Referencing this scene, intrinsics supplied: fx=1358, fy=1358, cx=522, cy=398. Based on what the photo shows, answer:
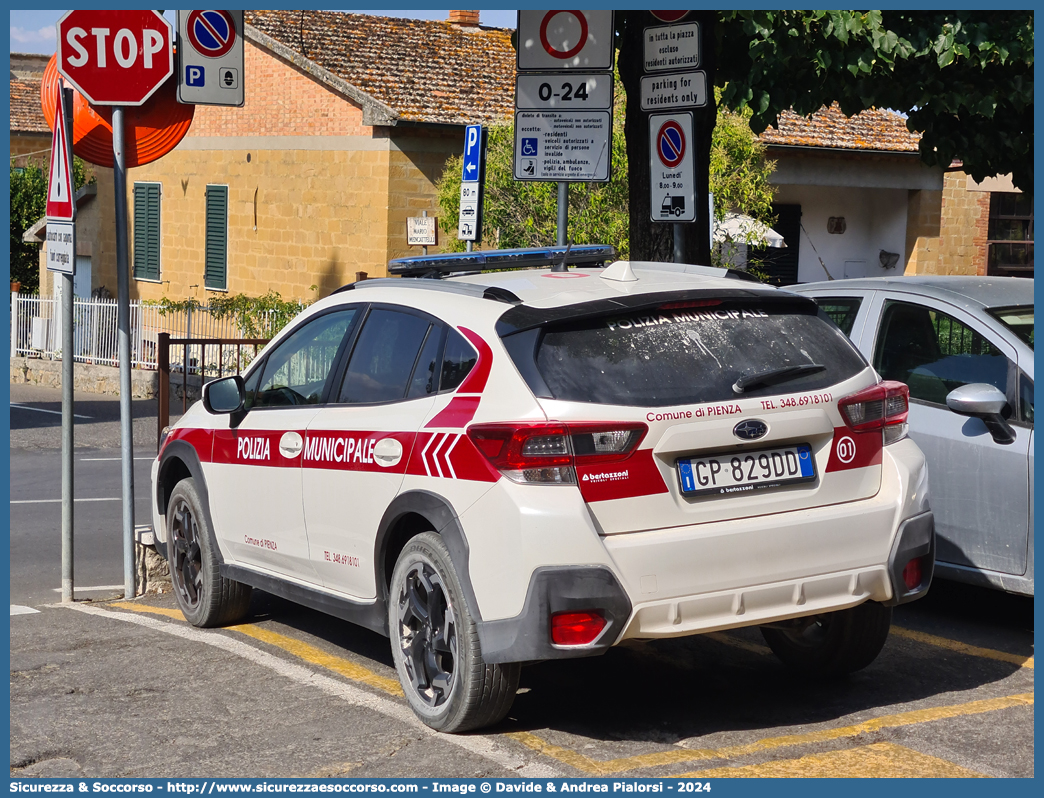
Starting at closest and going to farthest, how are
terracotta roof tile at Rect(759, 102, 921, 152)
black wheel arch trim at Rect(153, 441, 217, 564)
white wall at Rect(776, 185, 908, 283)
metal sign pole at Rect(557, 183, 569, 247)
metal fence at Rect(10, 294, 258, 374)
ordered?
1. black wheel arch trim at Rect(153, 441, 217, 564)
2. metal sign pole at Rect(557, 183, 569, 247)
3. metal fence at Rect(10, 294, 258, 374)
4. terracotta roof tile at Rect(759, 102, 921, 152)
5. white wall at Rect(776, 185, 908, 283)

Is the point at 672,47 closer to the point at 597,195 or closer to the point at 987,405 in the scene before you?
the point at 987,405

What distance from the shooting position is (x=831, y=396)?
487 centimetres

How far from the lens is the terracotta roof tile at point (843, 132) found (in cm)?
2353

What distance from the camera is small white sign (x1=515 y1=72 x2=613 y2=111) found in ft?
27.8

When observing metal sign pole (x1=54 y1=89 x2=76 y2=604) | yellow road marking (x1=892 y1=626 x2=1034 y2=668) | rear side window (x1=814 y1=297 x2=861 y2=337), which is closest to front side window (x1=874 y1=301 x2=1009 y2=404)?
rear side window (x1=814 y1=297 x2=861 y2=337)

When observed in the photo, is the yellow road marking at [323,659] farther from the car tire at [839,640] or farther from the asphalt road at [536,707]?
the car tire at [839,640]

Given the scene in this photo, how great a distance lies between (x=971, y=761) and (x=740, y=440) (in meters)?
1.31

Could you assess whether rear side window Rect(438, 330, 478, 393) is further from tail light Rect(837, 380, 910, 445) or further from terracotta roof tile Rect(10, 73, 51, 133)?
terracotta roof tile Rect(10, 73, 51, 133)

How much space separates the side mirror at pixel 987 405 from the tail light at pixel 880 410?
910 millimetres

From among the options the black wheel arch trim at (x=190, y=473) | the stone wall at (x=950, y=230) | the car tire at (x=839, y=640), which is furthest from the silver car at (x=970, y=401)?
the stone wall at (x=950, y=230)

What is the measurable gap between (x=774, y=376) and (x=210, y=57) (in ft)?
16.7

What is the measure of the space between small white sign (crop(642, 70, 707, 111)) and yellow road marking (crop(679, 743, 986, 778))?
174 inches

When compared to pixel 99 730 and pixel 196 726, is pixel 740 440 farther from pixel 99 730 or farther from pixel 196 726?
pixel 99 730
